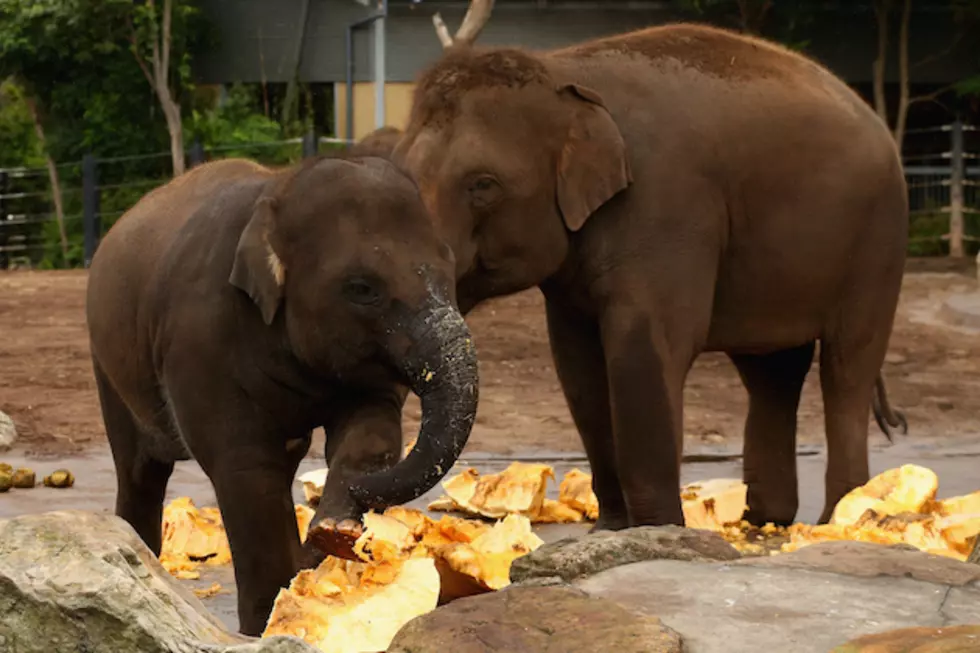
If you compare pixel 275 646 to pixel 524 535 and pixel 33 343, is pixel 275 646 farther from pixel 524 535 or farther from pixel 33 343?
pixel 33 343

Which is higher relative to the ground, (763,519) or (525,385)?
(763,519)

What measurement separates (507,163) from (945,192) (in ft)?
62.1

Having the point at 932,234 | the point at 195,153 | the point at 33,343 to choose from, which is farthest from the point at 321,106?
the point at 33,343

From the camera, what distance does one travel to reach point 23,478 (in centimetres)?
890

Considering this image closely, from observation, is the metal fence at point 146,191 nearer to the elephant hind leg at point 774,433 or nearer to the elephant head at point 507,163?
the elephant hind leg at point 774,433

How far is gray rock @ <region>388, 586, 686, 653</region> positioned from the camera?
3975mm

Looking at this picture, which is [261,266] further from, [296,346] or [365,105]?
[365,105]

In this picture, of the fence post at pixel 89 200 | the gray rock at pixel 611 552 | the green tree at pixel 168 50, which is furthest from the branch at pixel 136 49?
the gray rock at pixel 611 552

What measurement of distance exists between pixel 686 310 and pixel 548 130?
84cm

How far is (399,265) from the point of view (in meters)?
5.22

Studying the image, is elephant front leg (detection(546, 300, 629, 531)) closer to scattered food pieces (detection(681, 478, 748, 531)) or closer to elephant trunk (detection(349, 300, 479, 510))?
scattered food pieces (detection(681, 478, 748, 531))

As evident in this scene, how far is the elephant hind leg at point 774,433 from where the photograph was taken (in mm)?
7863

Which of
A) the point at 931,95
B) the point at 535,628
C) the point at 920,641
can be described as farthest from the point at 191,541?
the point at 931,95

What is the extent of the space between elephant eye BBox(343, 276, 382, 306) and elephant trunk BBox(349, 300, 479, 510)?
16 cm
